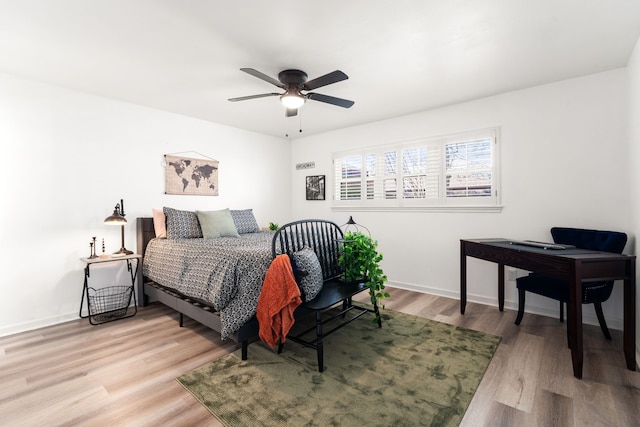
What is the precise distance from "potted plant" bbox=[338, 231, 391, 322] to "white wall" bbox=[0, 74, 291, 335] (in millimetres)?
2625

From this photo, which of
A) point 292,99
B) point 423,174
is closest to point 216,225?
point 292,99

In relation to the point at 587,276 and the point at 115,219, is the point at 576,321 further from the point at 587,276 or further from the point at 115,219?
the point at 115,219

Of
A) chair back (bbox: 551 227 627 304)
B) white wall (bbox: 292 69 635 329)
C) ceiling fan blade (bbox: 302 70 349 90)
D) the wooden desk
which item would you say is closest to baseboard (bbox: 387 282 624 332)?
white wall (bbox: 292 69 635 329)

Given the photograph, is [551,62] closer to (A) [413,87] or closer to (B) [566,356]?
(A) [413,87]

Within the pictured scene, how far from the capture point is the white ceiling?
6.19 ft

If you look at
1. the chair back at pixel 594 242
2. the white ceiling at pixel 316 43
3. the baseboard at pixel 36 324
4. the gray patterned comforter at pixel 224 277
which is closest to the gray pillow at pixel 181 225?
the gray patterned comforter at pixel 224 277

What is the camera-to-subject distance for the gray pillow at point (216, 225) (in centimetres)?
358

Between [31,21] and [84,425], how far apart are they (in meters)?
2.63

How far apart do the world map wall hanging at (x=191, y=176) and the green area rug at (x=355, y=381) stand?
2.60m

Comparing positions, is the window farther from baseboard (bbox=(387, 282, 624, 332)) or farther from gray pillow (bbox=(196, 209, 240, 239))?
gray pillow (bbox=(196, 209, 240, 239))

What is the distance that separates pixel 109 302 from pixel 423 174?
427 centimetres

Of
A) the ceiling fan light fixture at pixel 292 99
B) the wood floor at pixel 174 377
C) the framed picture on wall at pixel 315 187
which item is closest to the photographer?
the wood floor at pixel 174 377

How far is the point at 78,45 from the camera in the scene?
2.29m

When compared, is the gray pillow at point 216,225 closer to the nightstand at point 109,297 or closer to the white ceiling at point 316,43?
the nightstand at point 109,297
